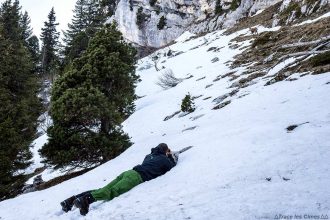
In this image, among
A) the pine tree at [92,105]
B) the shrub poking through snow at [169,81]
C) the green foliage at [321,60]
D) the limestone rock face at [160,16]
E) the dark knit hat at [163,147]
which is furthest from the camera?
the limestone rock face at [160,16]

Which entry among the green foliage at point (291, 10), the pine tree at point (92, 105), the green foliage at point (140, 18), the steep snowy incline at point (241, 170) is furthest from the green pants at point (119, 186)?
the green foliage at point (140, 18)

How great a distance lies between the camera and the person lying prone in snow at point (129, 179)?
318 inches

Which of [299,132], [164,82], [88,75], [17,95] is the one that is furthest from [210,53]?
[299,132]

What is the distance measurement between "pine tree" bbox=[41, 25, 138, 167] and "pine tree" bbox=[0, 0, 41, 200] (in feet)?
9.46

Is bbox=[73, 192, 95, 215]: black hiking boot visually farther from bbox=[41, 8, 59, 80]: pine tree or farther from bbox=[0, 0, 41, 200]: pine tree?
bbox=[41, 8, 59, 80]: pine tree

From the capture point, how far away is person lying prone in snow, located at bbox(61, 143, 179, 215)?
26.5 ft

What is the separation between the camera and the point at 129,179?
8805mm

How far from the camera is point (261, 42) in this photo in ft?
109

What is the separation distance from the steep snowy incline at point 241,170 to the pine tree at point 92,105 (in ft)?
6.53

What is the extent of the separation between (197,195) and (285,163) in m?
1.95

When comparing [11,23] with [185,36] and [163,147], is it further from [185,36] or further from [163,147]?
[163,147]

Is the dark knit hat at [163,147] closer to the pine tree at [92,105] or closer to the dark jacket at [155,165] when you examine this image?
the dark jacket at [155,165]

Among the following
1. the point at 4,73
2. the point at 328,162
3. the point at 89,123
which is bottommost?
the point at 328,162

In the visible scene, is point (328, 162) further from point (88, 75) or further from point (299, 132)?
point (88, 75)
